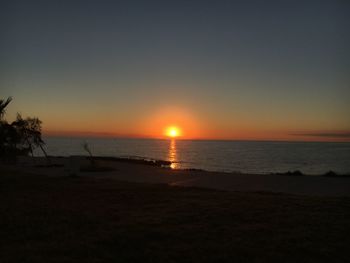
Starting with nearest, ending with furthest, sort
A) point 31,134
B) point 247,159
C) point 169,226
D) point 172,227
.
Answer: point 172,227 → point 169,226 → point 31,134 → point 247,159

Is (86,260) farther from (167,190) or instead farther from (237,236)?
(167,190)

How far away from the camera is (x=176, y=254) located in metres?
6.65

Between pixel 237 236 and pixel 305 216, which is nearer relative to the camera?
pixel 237 236

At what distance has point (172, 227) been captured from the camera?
8.66 m

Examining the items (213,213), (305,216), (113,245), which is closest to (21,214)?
(113,245)

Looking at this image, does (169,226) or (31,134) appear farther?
(31,134)

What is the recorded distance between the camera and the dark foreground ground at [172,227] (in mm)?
6676

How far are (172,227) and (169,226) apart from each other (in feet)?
0.39

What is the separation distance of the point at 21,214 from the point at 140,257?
480 centimetres

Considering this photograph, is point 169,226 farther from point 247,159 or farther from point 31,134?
point 247,159

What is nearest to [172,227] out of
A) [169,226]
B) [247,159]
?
[169,226]

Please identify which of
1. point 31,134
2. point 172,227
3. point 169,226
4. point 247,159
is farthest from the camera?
point 247,159

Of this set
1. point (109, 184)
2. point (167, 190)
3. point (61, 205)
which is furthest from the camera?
point (109, 184)

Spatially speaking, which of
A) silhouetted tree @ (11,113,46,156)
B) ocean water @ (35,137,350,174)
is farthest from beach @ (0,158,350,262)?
ocean water @ (35,137,350,174)
